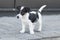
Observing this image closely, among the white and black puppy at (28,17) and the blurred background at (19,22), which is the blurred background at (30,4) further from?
the white and black puppy at (28,17)

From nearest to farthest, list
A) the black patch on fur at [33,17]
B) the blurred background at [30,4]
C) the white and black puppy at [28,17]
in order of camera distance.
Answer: the white and black puppy at [28,17] < the black patch on fur at [33,17] < the blurred background at [30,4]

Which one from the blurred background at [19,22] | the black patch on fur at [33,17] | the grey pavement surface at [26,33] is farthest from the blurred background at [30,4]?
the black patch on fur at [33,17]

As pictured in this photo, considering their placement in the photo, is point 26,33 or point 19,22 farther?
point 19,22

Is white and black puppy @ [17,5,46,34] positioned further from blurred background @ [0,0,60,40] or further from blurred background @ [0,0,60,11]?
blurred background @ [0,0,60,11]

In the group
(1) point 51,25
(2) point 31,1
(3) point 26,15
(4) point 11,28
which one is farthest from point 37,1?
(3) point 26,15

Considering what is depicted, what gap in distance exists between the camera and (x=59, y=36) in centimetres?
662

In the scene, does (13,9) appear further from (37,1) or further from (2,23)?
(2,23)

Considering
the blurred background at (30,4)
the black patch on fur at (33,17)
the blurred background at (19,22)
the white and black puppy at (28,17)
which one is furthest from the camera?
the blurred background at (30,4)

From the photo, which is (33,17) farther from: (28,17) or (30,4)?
(30,4)

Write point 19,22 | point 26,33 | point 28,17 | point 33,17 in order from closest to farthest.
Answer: point 28,17
point 33,17
point 26,33
point 19,22

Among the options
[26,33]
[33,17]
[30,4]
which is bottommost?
[26,33]

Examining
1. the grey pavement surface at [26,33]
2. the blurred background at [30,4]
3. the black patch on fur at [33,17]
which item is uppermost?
the blurred background at [30,4]

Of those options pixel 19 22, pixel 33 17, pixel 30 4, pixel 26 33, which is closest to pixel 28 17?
pixel 33 17

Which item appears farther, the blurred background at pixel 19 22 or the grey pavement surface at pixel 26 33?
the blurred background at pixel 19 22
